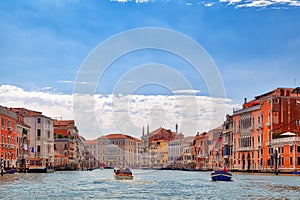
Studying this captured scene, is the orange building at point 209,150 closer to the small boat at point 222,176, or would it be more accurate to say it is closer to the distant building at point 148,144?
the distant building at point 148,144

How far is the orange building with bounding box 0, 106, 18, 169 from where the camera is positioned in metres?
61.2

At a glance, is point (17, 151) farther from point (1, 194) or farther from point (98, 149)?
point (98, 149)

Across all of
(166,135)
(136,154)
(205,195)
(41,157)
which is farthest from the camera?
(166,135)

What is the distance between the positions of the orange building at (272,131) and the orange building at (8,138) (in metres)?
29.4

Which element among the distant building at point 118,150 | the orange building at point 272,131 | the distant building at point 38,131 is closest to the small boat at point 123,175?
the orange building at point 272,131

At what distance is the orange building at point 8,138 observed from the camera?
61.2 metres

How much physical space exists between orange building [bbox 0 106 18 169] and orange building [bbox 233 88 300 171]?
2942cm

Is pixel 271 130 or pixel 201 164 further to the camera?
pixel 201 164

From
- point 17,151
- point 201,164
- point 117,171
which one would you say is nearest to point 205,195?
point 117,171

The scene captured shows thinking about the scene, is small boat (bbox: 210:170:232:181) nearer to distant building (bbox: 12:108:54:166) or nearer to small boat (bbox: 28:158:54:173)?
small boat (bbox: 28:158:54:173)

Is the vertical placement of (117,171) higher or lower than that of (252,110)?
lower

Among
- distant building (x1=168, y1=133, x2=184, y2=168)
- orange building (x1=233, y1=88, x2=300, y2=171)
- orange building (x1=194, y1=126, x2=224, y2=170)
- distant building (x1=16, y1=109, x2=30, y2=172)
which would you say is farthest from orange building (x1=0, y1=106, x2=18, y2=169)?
distant building (x1=168, y1=133, x2=184, y2=168)

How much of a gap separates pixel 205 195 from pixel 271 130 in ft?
126

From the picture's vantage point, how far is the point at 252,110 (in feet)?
Result: 244
